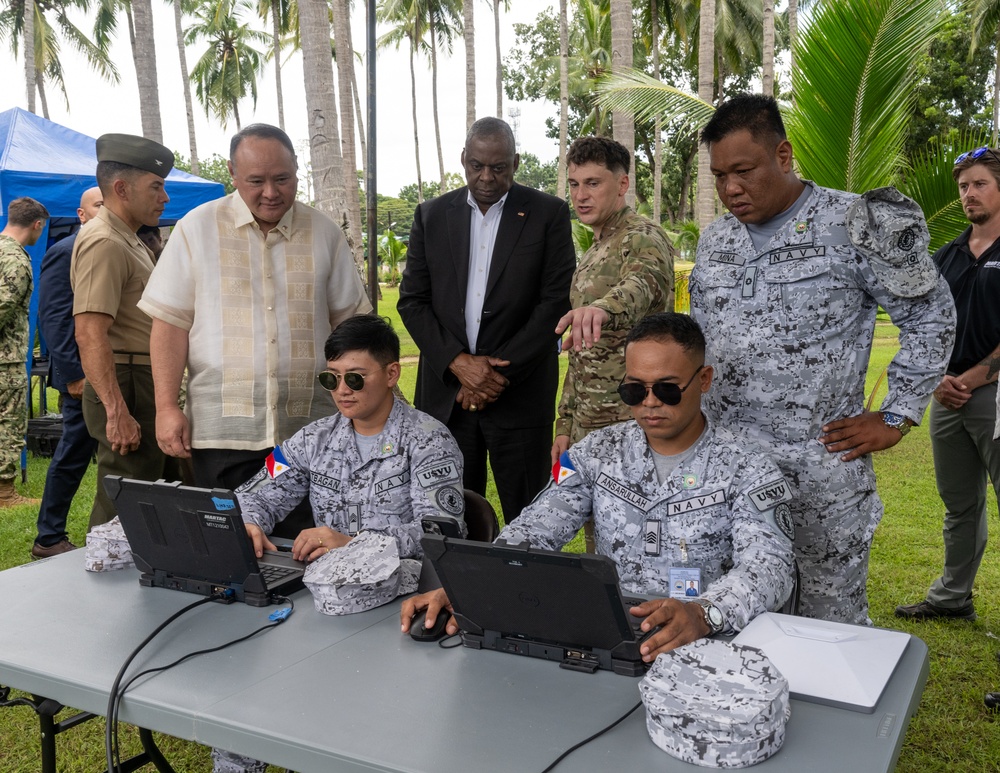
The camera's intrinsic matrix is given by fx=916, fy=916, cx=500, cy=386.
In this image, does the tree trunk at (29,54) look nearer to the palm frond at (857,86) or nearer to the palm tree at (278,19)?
the palm tree at (278,19)

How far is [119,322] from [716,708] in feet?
11.0

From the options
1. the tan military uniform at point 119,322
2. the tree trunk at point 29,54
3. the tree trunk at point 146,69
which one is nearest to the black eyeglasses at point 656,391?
the tan military uniform at point 119,322

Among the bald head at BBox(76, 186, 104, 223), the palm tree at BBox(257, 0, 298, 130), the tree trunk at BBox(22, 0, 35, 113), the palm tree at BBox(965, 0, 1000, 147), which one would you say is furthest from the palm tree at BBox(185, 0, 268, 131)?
the bald head at BBox(76, 186, 104, 223)

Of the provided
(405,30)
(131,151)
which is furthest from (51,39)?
(131,151)

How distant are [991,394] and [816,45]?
9.53 ft

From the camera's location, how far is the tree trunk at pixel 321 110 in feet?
20.8

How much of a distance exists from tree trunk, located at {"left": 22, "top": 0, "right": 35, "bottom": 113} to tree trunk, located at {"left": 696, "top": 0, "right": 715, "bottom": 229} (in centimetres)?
1757

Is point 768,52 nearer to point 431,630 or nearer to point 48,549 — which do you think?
point 48,549

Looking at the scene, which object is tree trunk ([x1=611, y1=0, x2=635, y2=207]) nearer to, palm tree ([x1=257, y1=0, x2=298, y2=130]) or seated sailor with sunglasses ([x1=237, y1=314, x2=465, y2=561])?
seated sailor with sunglasses ([x1=237, y1=314, x2=465, y2=561])

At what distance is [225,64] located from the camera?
122 feet

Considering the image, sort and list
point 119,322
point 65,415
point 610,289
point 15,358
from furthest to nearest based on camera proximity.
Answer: point 15,358 < point 65,415 < point 119,322 < point 610,289

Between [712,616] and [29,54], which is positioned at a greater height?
[29,54]

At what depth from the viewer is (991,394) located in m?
3.61

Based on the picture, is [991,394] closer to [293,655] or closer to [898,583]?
[898,583]
